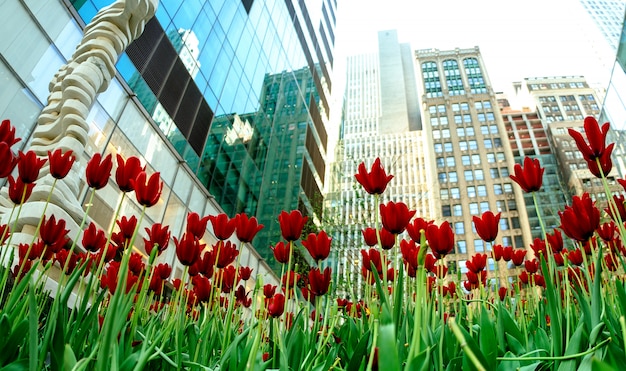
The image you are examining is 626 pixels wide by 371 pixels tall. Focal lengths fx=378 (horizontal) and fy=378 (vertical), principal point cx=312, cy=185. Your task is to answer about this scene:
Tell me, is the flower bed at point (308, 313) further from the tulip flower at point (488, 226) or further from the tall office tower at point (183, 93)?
the tall office tower at point (183, 93)

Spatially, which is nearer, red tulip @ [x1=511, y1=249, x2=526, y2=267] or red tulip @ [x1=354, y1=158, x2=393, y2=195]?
red tulip @ [x1=354, y1=158, x2=393, y2=195]

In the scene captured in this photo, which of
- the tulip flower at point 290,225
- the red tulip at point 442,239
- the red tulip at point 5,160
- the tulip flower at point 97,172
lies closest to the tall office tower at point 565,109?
the red tulip at point 442,239

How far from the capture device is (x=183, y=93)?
45.4ft

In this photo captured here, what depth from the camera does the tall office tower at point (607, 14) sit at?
3135 inches

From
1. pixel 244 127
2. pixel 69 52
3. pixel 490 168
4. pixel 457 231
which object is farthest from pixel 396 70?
pixel 69 52

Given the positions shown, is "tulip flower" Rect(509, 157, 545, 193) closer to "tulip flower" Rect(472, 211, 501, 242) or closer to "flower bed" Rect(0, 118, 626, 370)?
"flower bed" Rect(0, 118, 626, 370)

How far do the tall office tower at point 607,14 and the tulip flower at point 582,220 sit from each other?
97.9 metres

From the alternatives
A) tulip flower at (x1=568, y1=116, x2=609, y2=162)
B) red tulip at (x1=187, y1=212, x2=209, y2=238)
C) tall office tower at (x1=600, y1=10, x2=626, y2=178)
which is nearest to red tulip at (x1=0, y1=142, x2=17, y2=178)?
red tulip at (x1=187, y1=212, x2=209, y2=238)

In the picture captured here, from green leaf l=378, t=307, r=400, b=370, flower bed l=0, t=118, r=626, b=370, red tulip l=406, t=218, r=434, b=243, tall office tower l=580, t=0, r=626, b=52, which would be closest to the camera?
green leaf l=378, t=307, r=400, b=370

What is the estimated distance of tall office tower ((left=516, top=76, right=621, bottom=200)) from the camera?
62.7m

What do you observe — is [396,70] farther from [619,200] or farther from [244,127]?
[619,200]

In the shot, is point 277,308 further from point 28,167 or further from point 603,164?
point 603,164

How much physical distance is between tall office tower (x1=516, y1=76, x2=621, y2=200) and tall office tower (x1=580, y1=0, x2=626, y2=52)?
35.9 ft

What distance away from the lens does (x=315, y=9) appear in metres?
32.9
